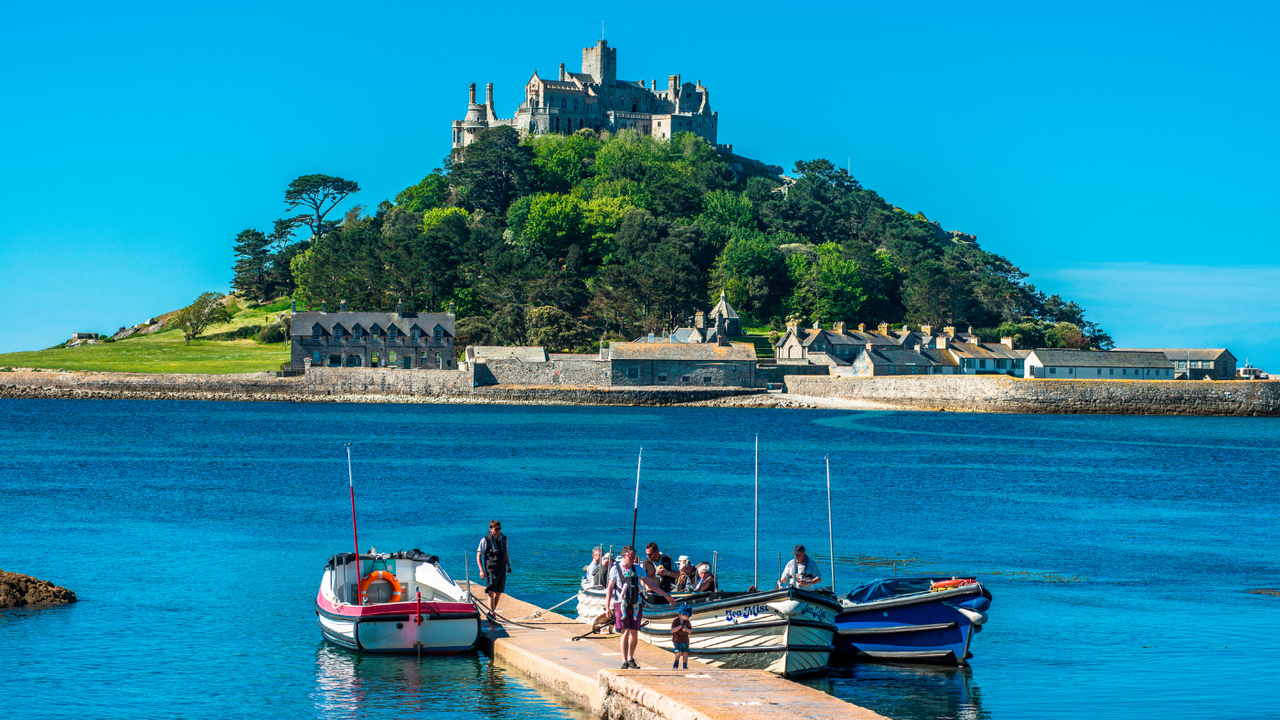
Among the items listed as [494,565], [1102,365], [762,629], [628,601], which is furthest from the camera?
[1102,365]

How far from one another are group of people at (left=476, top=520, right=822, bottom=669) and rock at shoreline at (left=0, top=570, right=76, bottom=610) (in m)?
8.05

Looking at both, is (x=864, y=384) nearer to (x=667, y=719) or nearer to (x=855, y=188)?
(x=855, y=188)

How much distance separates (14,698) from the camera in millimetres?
17359

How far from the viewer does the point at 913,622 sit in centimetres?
1962

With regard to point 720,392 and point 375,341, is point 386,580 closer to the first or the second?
point 720,392

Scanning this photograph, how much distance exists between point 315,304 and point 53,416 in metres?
36.9

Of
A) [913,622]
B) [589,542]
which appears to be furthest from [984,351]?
[913,622]

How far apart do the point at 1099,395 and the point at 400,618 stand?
83.8 metres

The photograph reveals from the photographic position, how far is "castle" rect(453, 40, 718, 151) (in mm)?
159625

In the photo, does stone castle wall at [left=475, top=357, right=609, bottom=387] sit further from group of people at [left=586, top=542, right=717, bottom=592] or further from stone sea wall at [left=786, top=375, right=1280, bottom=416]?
group of people at [left=586, top=542, right=717, bottom=592]

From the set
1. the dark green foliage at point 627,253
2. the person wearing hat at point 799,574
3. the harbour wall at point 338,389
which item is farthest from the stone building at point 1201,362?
the person wearing hat at point 799,574

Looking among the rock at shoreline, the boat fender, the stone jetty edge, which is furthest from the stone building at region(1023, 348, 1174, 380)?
the rock at shoreline

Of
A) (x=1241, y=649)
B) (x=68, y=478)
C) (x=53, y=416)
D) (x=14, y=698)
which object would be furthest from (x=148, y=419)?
(x=1241, y=649)

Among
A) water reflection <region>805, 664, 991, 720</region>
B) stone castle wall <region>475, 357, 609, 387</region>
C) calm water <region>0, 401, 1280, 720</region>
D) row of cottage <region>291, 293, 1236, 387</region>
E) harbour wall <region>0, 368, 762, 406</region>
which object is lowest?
water reflection <region>805, 664, 991, 720</region>
